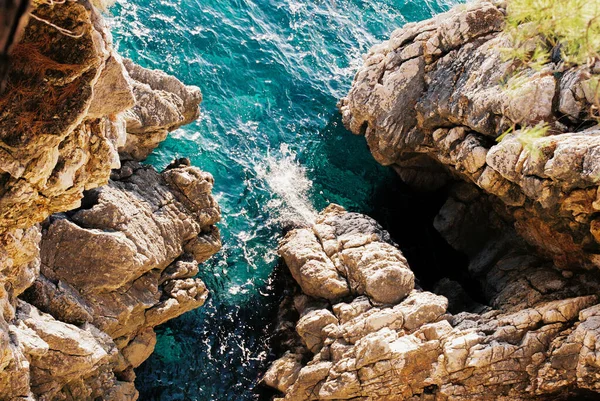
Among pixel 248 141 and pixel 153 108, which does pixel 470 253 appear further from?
pixel 153 108

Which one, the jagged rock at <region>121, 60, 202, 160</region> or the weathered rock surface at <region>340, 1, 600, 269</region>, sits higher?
the weathered rock surface at <region>340, 1, 600, 269</region>

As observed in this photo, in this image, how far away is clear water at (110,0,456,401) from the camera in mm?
23188

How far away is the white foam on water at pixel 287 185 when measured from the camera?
1099 inches

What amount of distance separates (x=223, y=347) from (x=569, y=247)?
13855 millimetres

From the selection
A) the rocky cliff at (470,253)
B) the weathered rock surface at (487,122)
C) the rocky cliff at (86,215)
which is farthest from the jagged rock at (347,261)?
the weathered rock surface at (487,122)

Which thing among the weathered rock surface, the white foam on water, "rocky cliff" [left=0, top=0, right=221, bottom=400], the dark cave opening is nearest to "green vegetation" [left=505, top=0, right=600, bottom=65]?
the weathered rock surface

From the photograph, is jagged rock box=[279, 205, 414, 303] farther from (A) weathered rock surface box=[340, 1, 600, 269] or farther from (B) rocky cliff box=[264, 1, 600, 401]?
(A) weathered rock surface box=[340, 1, 600, 269]

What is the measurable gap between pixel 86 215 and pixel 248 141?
42.2ft

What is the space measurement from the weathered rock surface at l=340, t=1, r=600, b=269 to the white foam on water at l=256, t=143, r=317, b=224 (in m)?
3.76

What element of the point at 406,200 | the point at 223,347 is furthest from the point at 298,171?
the point at 223,347

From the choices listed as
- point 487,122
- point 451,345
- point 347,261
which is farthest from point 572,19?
point 347,261

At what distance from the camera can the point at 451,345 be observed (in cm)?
1905

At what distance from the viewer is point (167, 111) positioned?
2280 centimetres

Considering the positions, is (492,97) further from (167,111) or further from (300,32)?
(300,32)
